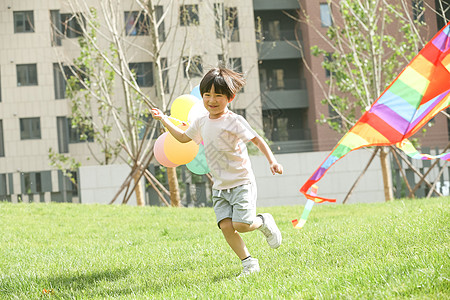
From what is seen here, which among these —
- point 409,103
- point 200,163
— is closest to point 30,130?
point 200,163

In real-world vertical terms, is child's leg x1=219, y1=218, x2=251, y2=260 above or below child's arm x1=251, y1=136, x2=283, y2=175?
below

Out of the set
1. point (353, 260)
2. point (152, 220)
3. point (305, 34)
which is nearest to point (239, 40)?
point (305, 34)

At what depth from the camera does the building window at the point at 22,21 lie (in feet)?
84.8

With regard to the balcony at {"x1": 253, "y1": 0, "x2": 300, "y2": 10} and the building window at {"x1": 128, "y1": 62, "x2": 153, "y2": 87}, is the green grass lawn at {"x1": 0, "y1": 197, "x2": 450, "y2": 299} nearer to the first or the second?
the building window at {"x1": 128, "y1": 62, "x2": 153, "y2": 87}

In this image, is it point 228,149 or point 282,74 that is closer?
point 228,149

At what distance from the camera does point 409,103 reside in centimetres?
538

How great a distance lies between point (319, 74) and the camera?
89.8 feet

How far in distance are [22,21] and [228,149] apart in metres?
23.7

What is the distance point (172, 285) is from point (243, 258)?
56cm

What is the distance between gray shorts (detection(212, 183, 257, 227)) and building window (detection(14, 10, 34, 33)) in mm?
23399

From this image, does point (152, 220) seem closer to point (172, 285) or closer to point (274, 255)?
point (274, 255)

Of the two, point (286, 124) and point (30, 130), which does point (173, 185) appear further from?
point (286, 124)

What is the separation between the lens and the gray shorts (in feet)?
14.3

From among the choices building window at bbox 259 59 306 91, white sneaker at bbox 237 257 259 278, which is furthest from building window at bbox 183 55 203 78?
building window at bbox 259 59 306 91
